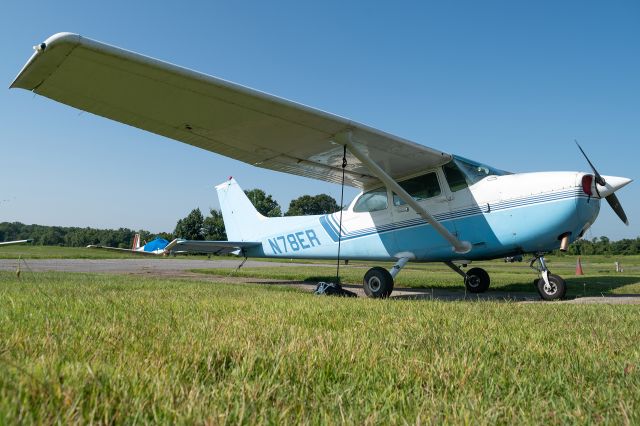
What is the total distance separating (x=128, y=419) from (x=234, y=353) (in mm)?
726

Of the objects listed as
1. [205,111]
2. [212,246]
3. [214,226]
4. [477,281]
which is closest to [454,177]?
[477,281]

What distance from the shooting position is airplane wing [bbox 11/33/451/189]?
443 centimetres

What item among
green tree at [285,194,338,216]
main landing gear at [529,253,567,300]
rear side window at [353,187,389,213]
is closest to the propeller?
main landing gear at [529,253,567,300]

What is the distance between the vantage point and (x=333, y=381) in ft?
4.73

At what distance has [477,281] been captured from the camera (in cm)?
896

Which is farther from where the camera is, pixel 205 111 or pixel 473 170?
pixel 473 170

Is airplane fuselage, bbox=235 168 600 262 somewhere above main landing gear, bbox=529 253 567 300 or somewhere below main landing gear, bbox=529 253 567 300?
above

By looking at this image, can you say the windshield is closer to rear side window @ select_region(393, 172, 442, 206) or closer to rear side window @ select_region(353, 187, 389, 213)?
rear side window @ select_region(393, 172, 442, 206)

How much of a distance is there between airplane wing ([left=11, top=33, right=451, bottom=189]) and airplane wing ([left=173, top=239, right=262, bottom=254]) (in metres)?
3.65

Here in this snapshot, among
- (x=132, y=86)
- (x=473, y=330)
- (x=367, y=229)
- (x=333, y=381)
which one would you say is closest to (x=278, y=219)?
(x=367, y=229)

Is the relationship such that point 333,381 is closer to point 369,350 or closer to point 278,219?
point 369,350

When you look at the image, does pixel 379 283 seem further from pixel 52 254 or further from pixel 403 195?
pixel 52 254

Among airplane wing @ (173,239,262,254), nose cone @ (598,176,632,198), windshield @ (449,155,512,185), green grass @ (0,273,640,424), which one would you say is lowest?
green grass @ (0,273,640,424)

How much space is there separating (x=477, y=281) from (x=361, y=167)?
3.55 metres
